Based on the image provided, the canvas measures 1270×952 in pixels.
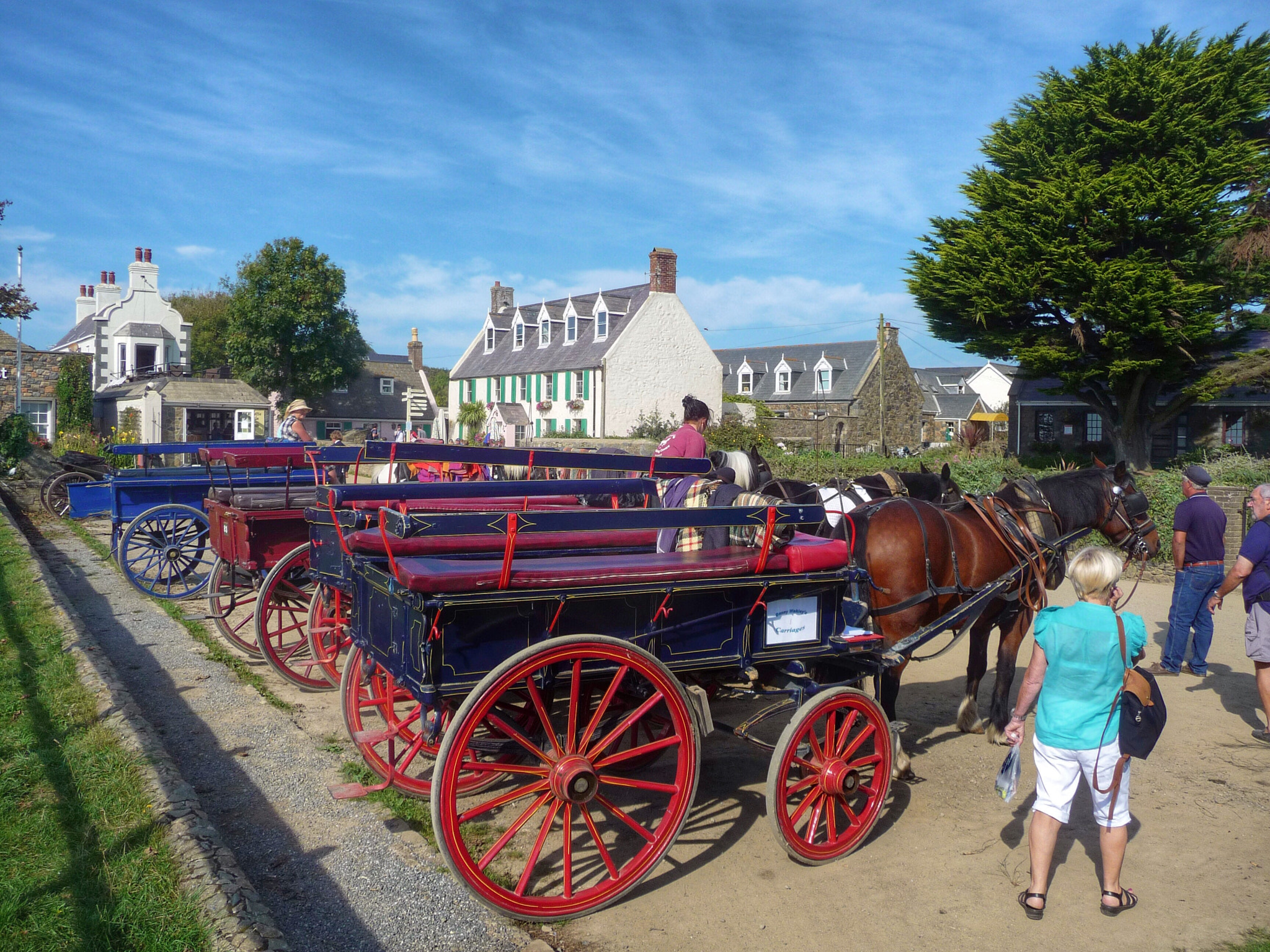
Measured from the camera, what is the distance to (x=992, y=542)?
5965 millimetres

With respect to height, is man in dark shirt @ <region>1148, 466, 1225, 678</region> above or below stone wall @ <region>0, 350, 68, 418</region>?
below

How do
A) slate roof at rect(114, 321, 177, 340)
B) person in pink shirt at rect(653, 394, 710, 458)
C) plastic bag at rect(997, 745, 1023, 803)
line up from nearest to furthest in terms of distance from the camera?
1. plastic bag at rect(997, 745, 1023, 803)
2. person in pink shirt at rect(653, 394, 710, 458)
3. slate roof at rect(114, 321, 177, 340)

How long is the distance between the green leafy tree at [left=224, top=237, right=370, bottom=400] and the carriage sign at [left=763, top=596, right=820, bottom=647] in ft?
145

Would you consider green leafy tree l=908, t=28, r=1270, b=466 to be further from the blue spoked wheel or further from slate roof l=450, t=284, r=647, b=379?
the blue spoked wheel

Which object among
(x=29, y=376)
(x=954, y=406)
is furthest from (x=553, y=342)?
(x=954, y=406)

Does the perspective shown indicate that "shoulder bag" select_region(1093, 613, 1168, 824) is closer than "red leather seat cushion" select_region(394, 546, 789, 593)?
No

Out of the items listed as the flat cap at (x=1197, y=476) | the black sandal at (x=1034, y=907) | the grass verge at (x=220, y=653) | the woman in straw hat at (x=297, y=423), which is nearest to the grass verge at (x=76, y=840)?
the grass verge at (x=220, y=653)

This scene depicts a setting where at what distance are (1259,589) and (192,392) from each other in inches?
1453

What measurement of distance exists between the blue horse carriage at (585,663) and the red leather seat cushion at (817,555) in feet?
0.04

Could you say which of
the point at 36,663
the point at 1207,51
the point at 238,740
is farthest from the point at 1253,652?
the point at 1207,51

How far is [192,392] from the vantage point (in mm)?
35406

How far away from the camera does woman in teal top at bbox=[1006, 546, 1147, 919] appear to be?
3746 millimetres

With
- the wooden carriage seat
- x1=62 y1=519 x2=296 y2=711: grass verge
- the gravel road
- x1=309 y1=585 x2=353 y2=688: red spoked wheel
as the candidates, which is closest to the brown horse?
the wooden carriage seat

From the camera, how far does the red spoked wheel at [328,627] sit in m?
5.57
